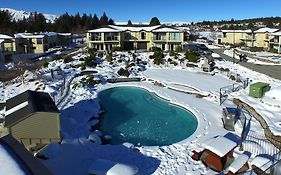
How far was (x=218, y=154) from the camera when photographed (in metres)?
15.6

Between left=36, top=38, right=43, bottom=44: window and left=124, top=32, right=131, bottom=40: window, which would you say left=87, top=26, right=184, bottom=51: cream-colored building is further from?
left=36, top=38, right=43, bottom=44: window

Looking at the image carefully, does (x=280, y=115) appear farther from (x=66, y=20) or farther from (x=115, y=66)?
(x=66, y=20)

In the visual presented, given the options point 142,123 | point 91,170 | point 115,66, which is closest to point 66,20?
point 115,66

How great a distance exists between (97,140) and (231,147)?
28.3 ft

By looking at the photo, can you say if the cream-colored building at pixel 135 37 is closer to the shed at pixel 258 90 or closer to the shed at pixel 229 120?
the shed at pixel 258 90

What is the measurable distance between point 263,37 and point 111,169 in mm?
61645

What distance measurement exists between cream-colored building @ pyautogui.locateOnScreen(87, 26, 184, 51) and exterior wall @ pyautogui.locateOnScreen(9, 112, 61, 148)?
4222 cm

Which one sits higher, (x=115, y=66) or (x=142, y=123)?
(x=115, y=66)

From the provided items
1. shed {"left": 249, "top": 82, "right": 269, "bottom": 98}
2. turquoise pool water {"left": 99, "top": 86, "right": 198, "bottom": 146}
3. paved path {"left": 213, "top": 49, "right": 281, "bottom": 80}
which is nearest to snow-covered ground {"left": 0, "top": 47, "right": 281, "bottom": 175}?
shed {"left": 249, "top": 82, "right": 269, "bottom": 98}

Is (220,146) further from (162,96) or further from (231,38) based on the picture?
(231,38)

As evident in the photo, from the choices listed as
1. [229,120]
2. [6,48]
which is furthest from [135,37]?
[229,120]

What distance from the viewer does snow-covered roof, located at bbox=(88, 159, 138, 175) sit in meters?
13.7

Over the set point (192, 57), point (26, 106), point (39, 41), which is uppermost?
point (39, 41)

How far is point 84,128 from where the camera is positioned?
839 inches
